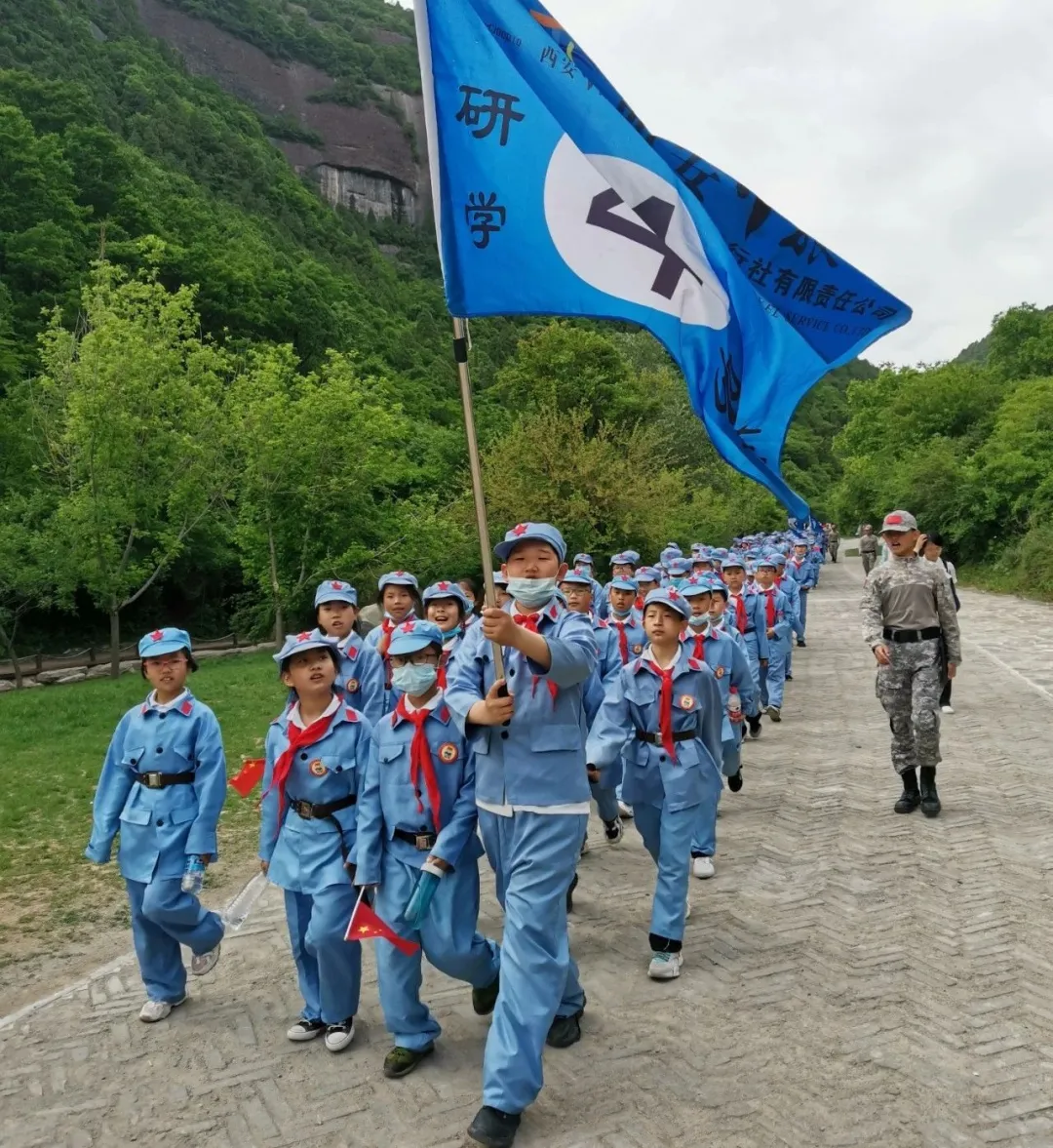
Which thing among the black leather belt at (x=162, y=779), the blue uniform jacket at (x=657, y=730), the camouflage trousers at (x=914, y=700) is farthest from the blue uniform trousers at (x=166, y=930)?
the camouflage trousers at (x=914, y=700)

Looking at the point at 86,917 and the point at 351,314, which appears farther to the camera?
the point at 351,314

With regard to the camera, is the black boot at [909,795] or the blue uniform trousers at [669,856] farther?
the black boot at [909,795]

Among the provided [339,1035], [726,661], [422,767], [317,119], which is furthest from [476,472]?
[317,119]

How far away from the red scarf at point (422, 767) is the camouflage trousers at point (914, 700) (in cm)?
489

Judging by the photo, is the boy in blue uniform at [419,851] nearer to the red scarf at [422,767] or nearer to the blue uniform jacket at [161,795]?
the red scarf at [422,767]

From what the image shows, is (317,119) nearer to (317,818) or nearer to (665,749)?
(665,749)

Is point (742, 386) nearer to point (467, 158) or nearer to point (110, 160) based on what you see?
point (467, 158)

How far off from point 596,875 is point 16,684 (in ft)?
59.2

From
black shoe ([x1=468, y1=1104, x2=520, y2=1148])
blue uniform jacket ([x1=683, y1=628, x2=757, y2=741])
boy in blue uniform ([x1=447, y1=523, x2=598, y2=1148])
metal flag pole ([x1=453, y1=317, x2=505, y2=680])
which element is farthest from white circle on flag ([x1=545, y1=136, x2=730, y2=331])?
black shoe ([x1=468, y1=1104, x2=520, y2=1148])

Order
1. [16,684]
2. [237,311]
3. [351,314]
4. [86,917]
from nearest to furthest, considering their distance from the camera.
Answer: [86,917], [16,684], [237,311], [351,314]

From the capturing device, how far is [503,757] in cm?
393

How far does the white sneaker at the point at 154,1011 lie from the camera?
480 centimetres

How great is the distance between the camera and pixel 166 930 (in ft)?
15.9

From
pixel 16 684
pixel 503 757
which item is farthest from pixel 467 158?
pixel 16 684
